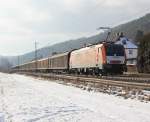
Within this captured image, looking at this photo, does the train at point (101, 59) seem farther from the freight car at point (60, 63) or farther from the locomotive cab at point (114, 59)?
the freight car at point (60, 63)

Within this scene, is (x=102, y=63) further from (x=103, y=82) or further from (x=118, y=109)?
(x=118, y=109)

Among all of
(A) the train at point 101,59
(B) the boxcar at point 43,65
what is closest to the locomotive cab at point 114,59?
(A) the train at point 101,59

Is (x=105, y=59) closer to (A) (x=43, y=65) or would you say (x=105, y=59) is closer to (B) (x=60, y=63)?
(B) (x=60, y=63)

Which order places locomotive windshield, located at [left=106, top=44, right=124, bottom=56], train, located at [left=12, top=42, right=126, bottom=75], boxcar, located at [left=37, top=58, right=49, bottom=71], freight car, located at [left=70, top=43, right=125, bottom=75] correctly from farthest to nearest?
boxcar, located at [left=37, top=58, right=49, bottom=71] → locomotive windshield, located at [left=106, top=44, right=124, bottom=56] → train, located at [left=12, top=42, right=126, bottom=75] → freight car, located at [left=70, top=43, right=125, bottom=75]

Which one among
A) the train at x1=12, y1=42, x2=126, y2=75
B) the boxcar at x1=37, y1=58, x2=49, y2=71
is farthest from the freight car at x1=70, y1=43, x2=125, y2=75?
the boxcar at x1=37, y1=58, x2=49, y2=71

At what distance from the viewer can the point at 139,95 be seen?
16500 mm

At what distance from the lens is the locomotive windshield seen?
3597 centimetres

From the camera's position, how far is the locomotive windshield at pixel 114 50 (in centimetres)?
3597

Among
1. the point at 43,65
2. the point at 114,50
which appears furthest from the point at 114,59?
the point at 43,65

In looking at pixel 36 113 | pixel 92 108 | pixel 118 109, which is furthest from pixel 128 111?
pixel 36 113

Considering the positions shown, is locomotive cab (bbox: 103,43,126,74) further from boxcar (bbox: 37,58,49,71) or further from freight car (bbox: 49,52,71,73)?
boxcar (bbox: 37,58,49,71)

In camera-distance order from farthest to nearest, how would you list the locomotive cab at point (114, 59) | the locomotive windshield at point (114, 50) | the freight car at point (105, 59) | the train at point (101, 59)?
the locomotive windshield at point (114, 50) → the train at point (101, 59) → the freight car at point (105, 59) → the locomotive cab at point (114, 59)

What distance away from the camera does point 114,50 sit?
36.6 m

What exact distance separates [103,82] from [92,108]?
10839 millimetres
